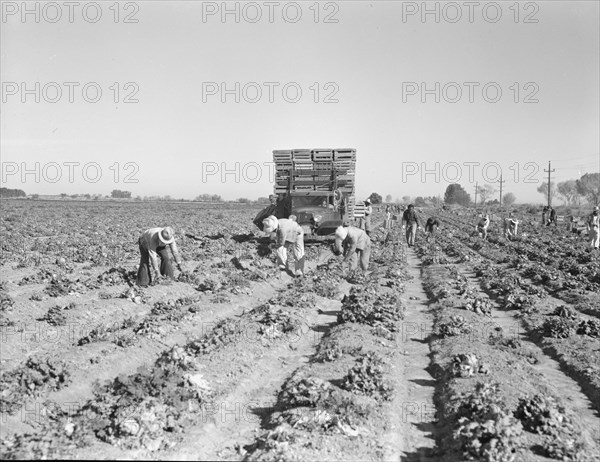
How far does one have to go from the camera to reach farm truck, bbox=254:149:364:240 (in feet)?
73.2

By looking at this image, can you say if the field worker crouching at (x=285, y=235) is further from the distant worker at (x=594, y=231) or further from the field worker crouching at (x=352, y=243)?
the distant worker at (x=594, y=231)

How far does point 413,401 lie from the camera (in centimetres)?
698

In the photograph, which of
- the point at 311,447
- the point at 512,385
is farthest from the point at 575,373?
the point at 311,447

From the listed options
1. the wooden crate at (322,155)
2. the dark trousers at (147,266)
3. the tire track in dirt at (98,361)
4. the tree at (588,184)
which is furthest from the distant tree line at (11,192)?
the tire track in dirt at (98,361)

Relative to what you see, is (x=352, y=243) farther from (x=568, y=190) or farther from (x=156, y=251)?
(x=568, y=190)

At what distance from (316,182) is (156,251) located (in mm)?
10733

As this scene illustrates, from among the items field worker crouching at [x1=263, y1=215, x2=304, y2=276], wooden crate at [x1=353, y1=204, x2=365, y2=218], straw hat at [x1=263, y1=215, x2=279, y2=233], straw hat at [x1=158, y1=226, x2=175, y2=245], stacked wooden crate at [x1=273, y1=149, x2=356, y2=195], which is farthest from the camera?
wooden crate at [x1=353, y1=204, x2=365, y2=218]

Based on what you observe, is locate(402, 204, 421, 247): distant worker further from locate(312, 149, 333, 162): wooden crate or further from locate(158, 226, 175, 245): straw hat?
locate(158, 226, 175, 245): straw hat

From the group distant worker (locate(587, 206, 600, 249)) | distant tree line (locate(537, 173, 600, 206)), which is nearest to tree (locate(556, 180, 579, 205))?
distant tree line (locate(537, 173, 600, 206))

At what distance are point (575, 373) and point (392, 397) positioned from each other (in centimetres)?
272

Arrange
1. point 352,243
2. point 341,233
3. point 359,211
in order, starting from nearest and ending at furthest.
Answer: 1. point 341,233
2. point 352,243
3. point 359,211

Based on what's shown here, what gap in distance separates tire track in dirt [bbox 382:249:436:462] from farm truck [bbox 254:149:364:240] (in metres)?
11.2

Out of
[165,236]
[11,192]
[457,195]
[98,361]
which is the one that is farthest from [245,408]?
[11,192]

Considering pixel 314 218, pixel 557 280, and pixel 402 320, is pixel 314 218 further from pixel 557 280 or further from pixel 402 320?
pixel 402 320
